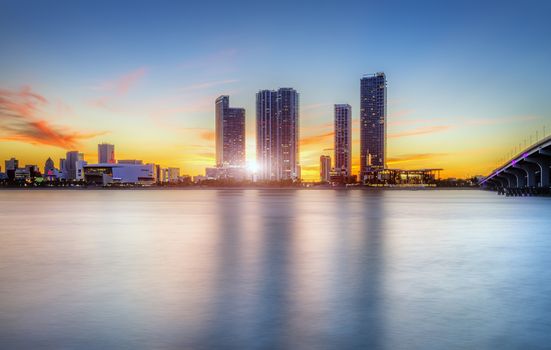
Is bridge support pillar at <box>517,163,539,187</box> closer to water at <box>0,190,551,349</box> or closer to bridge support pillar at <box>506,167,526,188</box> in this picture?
bridge support pillar at <box>506,167,526,188</box>

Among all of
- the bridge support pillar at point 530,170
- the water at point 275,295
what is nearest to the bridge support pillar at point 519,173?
the bridge support pillar at point 530,170

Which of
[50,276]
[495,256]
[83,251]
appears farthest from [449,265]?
[83,251]

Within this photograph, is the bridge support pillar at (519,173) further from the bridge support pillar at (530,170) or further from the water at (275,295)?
the water at (275,295)

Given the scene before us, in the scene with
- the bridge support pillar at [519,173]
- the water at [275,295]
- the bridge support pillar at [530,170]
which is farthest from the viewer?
the bridge support pillar at [519,173]

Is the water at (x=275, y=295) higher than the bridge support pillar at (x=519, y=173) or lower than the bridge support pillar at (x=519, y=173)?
lower

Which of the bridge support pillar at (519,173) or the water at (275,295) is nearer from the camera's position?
the water at (275,295)

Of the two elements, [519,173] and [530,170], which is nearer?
[530,170]

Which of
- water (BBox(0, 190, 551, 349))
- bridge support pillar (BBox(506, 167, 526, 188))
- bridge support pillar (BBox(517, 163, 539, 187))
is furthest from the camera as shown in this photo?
bridge support pillar (BBox(506, 167, 526, 188))

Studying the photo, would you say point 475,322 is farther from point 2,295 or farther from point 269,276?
point 2,295

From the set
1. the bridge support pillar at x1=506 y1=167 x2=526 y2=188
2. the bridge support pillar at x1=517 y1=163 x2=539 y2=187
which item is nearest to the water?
the bridge support pillar at x1=517 y1=163 x2=539 y2=187

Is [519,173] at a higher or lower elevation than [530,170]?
lower

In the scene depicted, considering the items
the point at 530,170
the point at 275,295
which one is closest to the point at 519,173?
the point at 530,170

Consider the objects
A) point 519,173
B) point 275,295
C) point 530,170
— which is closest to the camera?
point 275,295

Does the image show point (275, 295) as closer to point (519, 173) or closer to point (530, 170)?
point (530, 170)
